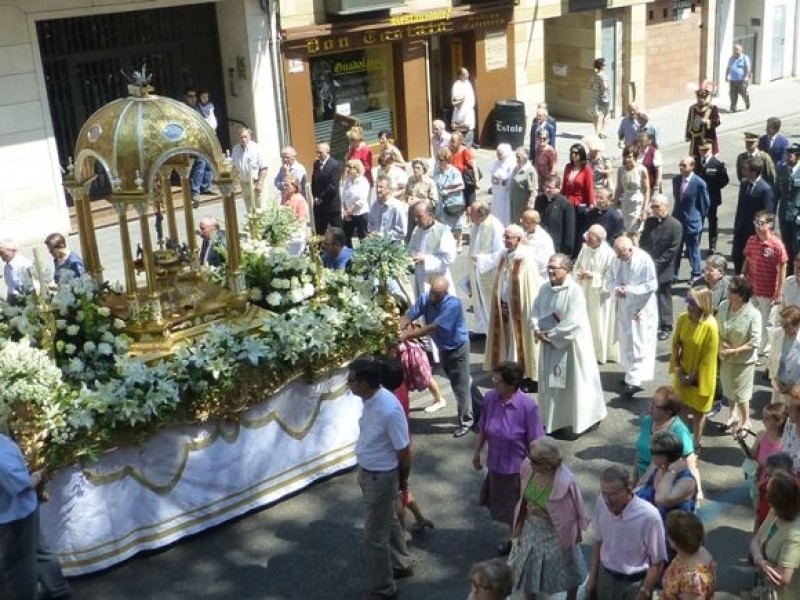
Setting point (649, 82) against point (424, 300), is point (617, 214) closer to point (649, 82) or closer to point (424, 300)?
point (424, 300)

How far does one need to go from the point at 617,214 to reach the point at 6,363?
727cm

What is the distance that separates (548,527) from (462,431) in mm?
3316

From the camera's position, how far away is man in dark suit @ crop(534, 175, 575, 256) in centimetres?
1273

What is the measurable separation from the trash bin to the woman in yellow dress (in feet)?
45.5

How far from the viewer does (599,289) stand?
11.0 metres

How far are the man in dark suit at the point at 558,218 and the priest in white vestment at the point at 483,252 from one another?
1.19 meters

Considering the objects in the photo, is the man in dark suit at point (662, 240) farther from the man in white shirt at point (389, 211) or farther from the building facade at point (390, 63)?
the building facade at point (390, 63)

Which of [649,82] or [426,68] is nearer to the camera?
[426,68]

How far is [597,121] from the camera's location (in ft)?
76.6

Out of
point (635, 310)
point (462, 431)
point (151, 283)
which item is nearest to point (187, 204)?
point (151, 283)

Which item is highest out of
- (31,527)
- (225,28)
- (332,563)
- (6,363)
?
(225,28)

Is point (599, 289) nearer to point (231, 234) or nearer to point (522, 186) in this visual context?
Result: point (522, 186)

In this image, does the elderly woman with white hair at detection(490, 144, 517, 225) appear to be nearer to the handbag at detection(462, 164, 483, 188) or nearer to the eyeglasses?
the handbag at detection(462, 164, 483, 188)

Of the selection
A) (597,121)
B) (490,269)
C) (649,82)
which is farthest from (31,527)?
(649,82)
